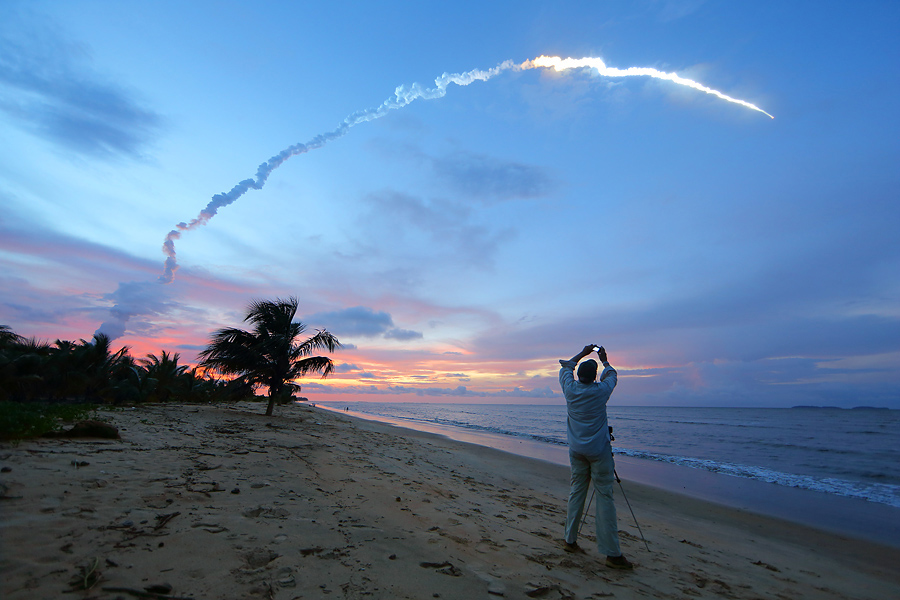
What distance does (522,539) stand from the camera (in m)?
5.39

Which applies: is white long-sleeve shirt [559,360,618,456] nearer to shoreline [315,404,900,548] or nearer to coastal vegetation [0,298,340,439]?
A: shoreline [315,404,900,548]

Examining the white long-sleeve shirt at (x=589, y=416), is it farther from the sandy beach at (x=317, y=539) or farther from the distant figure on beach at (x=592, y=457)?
the sandy beach at (x=317, y=539)

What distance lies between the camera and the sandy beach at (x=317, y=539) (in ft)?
10.1

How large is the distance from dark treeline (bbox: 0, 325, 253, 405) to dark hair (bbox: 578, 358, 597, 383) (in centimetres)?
1709

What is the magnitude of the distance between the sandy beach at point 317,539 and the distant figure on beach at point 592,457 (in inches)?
11.5

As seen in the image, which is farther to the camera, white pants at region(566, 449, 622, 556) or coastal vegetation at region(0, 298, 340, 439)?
coastal vegetation at region(0, 298, 340, 439)

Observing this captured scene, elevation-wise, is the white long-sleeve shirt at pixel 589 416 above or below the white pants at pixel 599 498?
above

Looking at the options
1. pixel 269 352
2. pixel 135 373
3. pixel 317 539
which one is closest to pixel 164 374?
pixel 135 373

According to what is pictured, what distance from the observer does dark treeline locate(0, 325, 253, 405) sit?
1669 centimetres

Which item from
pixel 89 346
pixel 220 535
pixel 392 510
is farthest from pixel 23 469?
pixel 89 346

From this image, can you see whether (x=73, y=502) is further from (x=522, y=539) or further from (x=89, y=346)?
(x=89, y=346)

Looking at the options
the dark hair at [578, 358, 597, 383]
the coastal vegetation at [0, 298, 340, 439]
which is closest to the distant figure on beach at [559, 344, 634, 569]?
the dark hair at [578, 358, 597, 383]

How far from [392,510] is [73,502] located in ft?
11.4

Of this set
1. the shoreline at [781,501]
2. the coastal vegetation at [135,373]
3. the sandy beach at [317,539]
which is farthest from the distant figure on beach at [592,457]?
the coastal vegetation at [135,373]
